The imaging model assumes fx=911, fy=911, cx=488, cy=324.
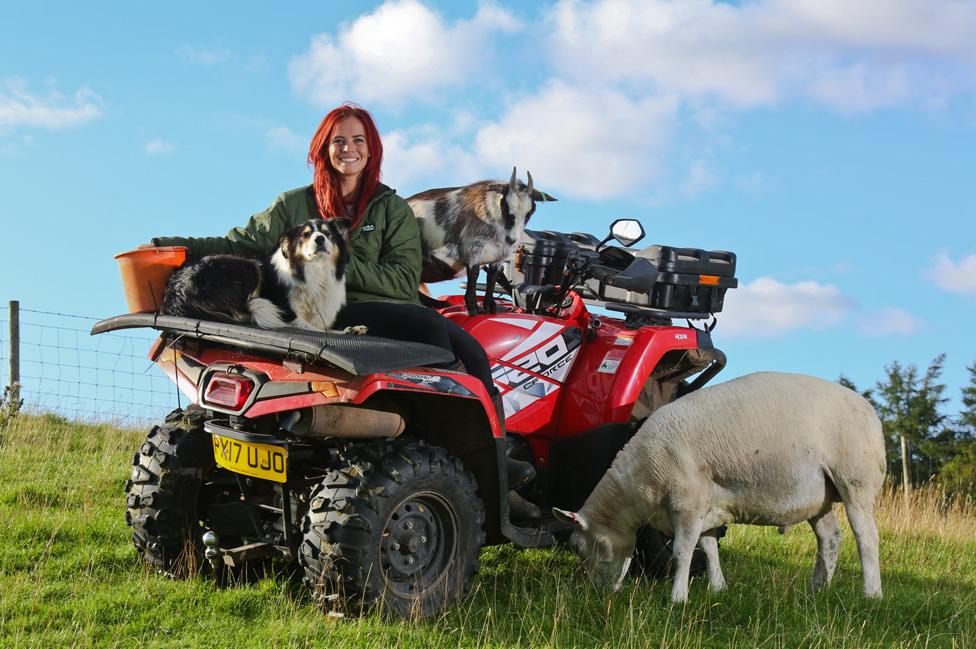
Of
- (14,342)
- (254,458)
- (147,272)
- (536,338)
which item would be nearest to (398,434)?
(254,458)

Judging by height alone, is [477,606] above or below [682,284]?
below

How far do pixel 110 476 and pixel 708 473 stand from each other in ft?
17.6

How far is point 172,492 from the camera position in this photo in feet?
16.5

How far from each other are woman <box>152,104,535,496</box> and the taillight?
683mm

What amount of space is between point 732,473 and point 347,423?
2.36 m

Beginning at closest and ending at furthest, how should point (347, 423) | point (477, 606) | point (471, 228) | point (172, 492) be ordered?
point (347, 423) → point (477, 606) → point (172, 492) → point (471, 228)

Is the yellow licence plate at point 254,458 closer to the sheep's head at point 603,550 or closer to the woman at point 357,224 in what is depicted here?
the woman at point 357,224

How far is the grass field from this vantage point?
4.32 m

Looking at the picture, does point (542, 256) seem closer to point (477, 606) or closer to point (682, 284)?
point (682, 284)

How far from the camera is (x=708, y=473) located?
208 inches

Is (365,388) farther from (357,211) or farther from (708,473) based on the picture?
(708,473)

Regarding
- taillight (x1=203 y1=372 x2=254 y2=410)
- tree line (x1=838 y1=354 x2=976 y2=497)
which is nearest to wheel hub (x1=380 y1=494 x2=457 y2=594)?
taillight (x1=203 y1=372 x2=254 y2=410)

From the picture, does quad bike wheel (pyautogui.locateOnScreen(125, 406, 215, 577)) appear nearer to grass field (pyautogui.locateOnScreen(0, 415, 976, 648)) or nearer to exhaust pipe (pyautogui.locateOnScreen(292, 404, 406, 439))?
grass field (pyautogui.locateOnScreen(0, 415, 976, 648))

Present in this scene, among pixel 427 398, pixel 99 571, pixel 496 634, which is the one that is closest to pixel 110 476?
pixel 99 571
